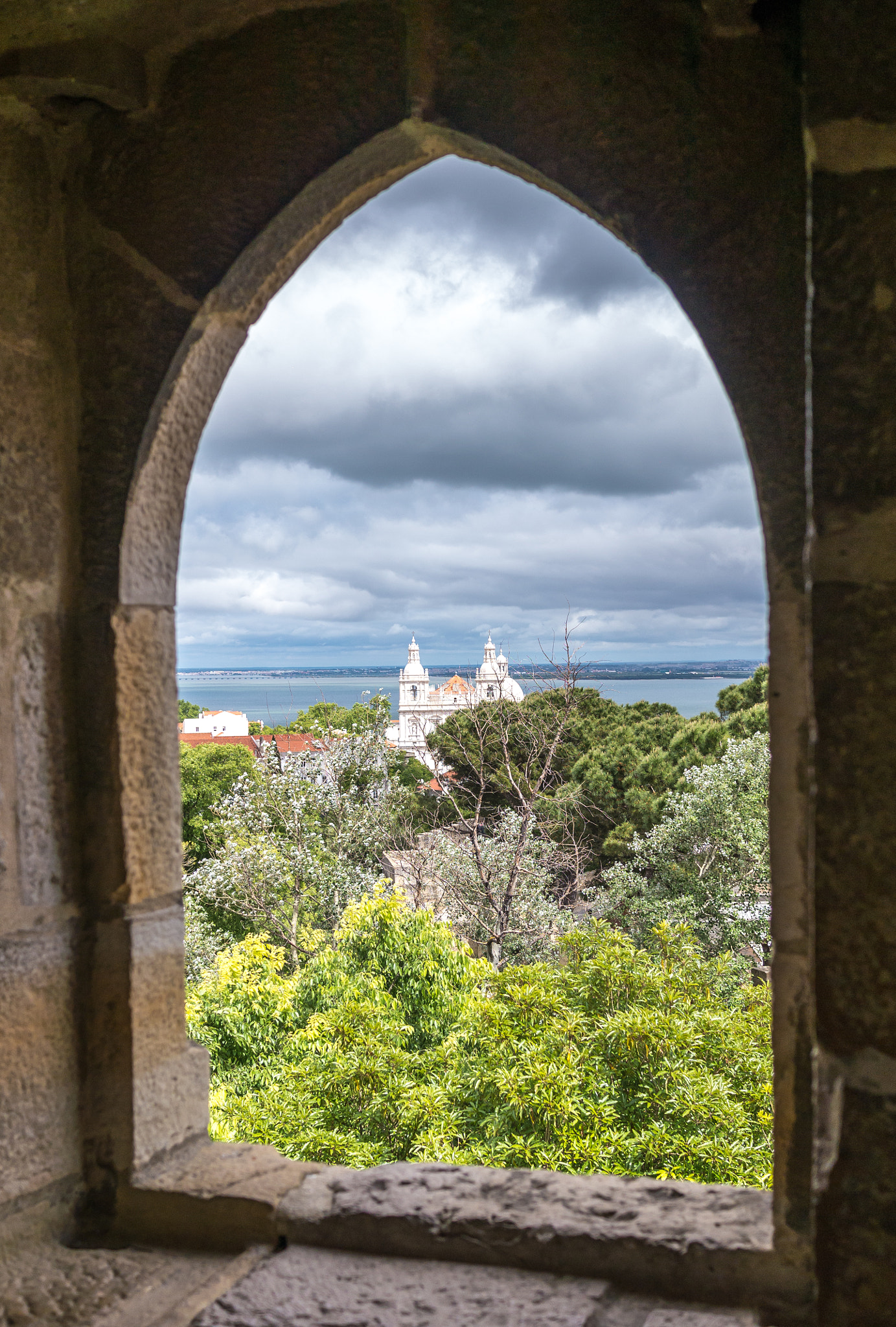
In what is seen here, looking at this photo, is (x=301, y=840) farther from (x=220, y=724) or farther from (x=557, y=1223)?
(x=557, y=1223)

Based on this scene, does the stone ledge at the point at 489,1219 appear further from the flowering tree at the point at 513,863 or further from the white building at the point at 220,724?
the white building at the point at 220,724

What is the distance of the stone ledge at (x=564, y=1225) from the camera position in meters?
1.03

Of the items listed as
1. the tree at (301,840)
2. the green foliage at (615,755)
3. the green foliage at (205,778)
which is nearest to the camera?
the tree at (301,840)

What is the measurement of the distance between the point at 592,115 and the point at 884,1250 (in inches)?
45.2

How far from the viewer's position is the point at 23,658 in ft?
4.01

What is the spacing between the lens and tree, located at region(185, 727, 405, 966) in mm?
10164

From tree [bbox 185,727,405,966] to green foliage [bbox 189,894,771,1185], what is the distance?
3949mm

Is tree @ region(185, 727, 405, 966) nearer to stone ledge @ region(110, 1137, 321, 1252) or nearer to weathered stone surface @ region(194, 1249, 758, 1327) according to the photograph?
stone ledge @ region(110, 1137, 321, 1252)

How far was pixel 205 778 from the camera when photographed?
14.0 m

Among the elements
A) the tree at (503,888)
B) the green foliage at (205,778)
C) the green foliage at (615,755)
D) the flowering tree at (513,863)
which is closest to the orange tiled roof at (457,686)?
the green foliage at (615,755)

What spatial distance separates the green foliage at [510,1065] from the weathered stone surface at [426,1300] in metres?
2.41

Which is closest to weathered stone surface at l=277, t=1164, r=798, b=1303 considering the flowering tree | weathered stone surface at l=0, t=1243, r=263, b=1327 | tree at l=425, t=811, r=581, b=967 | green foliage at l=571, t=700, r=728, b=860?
weathered stone surface at l=0, t=1243, r=263, b=1327

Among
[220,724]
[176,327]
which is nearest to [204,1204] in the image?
[176,327]

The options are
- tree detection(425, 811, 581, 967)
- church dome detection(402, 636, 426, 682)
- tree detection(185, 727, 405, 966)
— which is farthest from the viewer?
church dome detection(402, 636, 426, 682)
